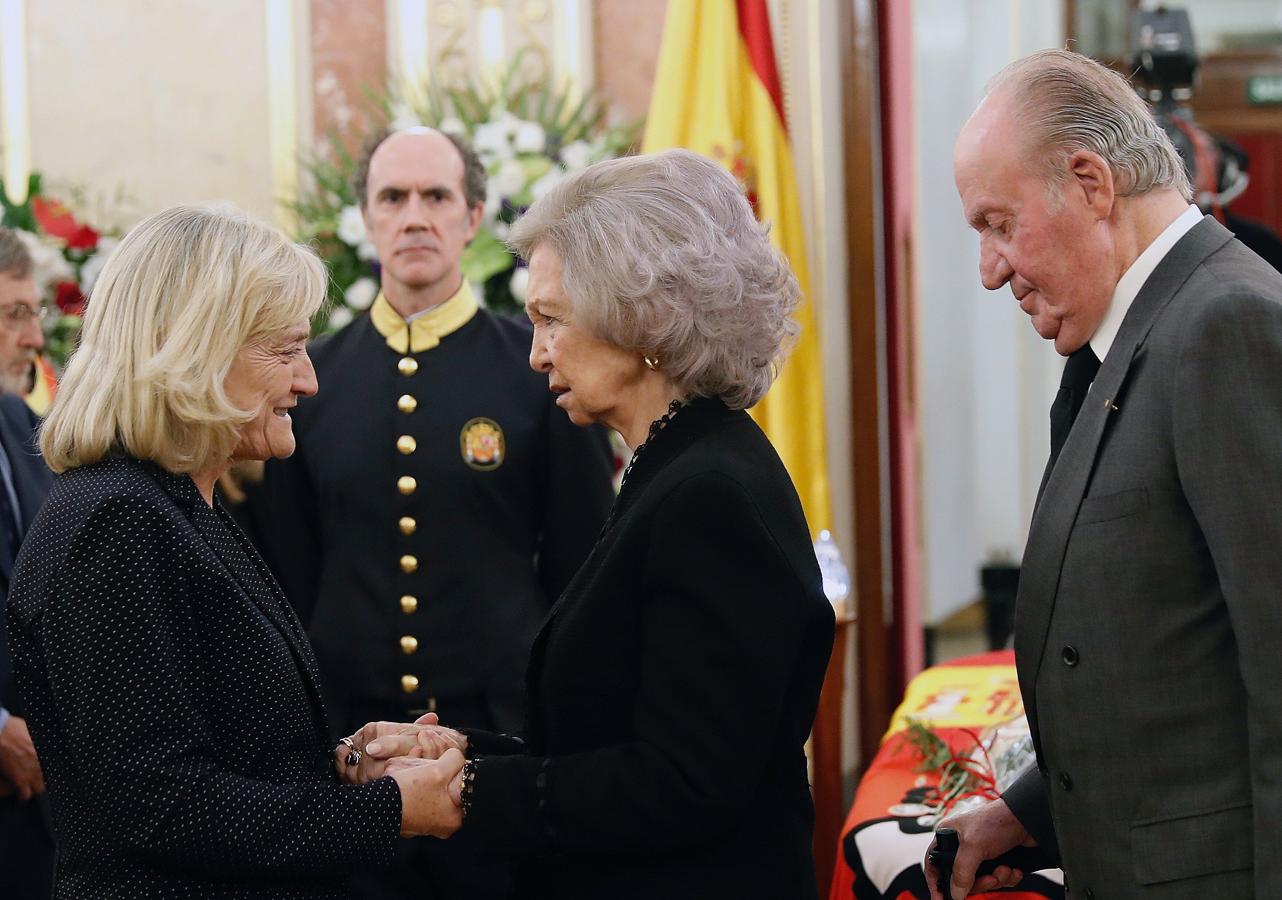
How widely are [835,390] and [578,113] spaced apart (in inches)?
46.4

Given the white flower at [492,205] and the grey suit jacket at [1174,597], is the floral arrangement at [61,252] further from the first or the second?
the grey suit jacket at [1174,597]

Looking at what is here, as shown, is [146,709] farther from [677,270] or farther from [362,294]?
[362,294]

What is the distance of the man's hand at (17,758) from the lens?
2.77 meters

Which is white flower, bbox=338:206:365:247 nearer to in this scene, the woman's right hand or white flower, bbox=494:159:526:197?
white flower, bbox=494:159:526:197

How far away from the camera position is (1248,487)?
1.51m

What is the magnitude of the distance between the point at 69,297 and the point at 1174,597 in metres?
3.44

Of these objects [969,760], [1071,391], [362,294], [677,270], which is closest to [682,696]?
[677,270]

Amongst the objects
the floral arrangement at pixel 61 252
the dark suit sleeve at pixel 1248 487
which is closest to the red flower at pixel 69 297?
the floral arrangement at pixel 61 252

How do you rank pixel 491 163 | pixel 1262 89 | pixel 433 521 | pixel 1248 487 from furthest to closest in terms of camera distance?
pixel 1262 89 < pixel 491 163 < pixel 433 521 < pixel 1248 487

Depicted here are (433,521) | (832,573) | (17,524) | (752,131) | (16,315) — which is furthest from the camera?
(752,131)

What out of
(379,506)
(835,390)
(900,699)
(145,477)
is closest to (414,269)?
(379,506)

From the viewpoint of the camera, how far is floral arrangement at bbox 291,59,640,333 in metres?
4.07

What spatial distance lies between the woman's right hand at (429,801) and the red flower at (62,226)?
295cm

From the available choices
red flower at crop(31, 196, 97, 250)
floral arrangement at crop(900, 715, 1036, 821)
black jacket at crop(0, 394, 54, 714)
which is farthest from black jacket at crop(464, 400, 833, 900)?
red flower at crop(31, 196, 97, 250)
